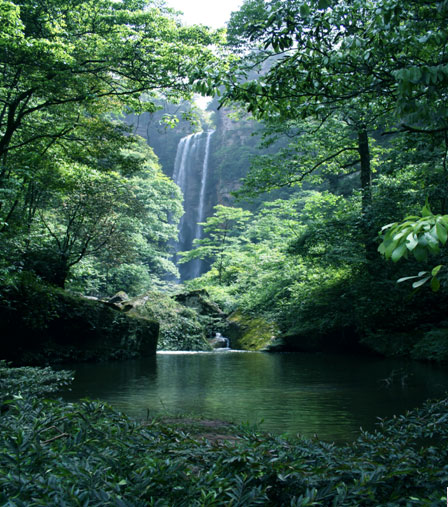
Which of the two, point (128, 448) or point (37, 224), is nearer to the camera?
point (128, 448)

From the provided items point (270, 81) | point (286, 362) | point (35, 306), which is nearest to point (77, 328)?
point (35, 306)

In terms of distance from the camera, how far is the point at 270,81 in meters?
3.74

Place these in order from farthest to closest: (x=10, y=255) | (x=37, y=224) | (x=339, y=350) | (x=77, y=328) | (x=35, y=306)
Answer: (x=339, y=350), (x=37, y=224), (x=77, y=328), (x=35, y=306), (x=10, y=255)

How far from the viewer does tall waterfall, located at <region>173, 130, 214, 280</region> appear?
49.9m

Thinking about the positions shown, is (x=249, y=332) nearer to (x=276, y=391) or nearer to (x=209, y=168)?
(x=276, y=391)

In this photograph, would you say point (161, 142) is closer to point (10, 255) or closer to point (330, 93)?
point (10, 255)

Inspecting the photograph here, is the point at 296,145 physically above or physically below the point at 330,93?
above

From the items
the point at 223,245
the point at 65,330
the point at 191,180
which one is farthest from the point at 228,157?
the point at 65,330

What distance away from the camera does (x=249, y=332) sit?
1877 cm

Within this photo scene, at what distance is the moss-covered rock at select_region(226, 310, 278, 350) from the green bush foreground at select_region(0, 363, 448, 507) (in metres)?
14.8

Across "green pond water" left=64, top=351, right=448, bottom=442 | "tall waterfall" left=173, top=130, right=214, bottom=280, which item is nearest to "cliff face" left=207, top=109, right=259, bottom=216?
"tall waterfall" left=173, top=130, right=214, bottom=280

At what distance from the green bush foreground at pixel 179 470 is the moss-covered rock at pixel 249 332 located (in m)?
14.8

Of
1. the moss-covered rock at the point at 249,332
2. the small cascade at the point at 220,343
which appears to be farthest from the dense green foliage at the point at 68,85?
the moss-covered rock at the point at 249,332

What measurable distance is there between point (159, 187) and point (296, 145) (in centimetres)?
1760
